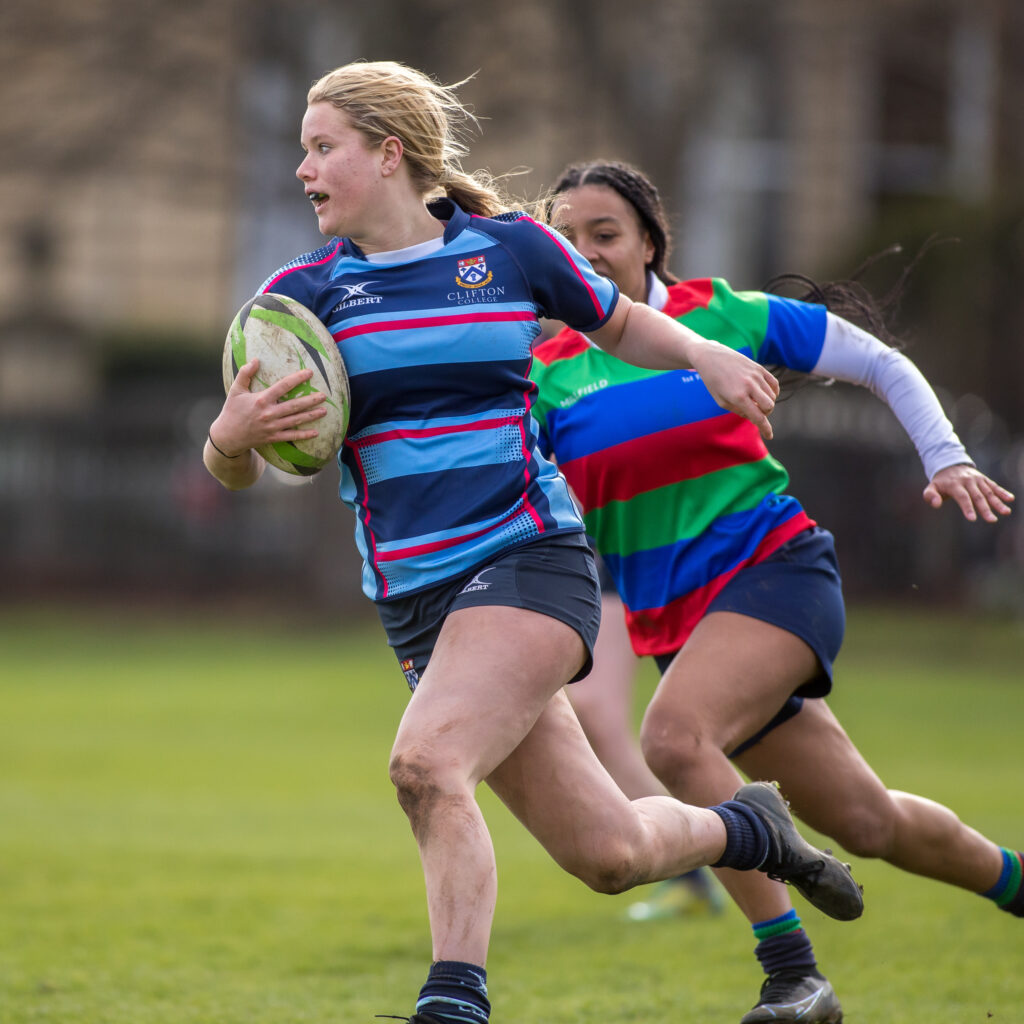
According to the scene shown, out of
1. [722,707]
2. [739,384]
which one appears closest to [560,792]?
[722,707]

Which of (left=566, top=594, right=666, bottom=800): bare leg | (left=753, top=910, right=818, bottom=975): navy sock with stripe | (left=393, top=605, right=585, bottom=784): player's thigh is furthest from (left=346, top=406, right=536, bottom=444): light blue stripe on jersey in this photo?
(left=566, top=594, right=666, bottom=800): bare leg

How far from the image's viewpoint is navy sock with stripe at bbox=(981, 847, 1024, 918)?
188 inches

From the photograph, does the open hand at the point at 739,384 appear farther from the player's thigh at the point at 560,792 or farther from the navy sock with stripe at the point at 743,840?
the navy sock with stripe at the point at 743,840

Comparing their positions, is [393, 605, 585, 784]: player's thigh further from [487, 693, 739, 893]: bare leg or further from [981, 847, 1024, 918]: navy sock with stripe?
[981, 847, 1024, 918]: navy sock with stripe

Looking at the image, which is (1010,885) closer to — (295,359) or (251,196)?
(295,359)

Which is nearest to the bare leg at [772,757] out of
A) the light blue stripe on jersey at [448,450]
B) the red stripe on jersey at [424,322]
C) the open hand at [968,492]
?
the open hand at [968,492]

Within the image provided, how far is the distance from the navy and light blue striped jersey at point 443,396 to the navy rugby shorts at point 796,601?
85cm

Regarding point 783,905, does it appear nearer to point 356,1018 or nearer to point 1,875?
point 356,1018

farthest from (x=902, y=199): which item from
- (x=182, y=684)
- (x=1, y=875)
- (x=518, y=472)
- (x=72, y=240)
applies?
(x=518, y=472)

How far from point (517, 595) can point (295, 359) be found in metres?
0.77

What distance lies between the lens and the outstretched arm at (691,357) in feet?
12.0

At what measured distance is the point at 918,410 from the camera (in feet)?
14.3

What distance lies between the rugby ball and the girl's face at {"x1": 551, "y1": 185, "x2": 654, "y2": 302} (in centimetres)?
128

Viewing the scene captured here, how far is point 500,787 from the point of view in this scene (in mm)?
3783
